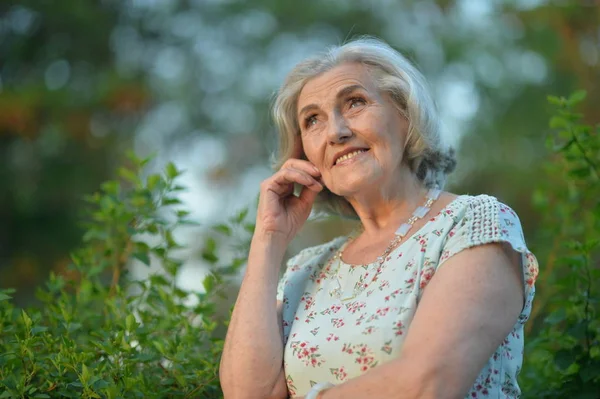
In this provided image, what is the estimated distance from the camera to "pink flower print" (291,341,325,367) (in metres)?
2.29

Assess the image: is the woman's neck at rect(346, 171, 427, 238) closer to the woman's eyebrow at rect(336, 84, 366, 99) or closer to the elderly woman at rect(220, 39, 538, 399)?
the elderly woman at rect(220, 39, 538, 399)

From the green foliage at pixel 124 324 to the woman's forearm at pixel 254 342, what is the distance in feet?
0.55

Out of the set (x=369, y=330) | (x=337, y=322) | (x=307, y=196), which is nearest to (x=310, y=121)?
(x=307, y=196)

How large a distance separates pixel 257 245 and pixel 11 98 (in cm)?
680

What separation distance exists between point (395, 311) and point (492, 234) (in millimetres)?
346

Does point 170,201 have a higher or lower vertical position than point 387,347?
higher

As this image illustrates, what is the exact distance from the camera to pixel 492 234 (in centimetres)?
211

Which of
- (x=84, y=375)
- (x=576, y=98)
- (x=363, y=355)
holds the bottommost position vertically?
(x=84, y=375)

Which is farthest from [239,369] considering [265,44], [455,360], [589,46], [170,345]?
[265,44]

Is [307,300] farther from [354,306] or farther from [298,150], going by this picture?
[298,150]

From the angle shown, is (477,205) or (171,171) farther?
(171,171)

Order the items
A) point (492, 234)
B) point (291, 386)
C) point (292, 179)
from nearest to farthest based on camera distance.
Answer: point (492, 234) → point (291, 386) → point (292, 179)

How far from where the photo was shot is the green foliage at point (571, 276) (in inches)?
105

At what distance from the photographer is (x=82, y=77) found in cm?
971
